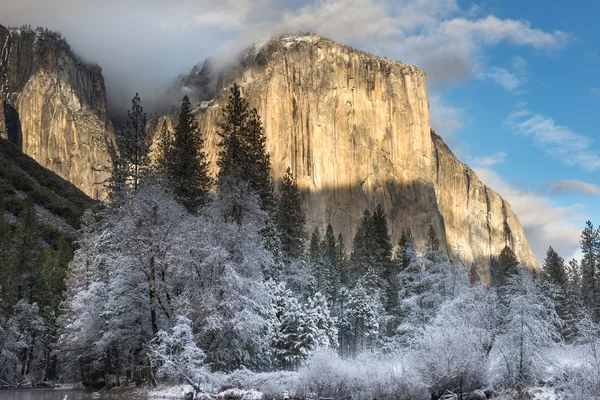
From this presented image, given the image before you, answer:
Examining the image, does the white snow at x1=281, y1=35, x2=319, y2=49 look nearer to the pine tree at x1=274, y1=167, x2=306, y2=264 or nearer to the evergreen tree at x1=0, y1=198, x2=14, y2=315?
the pine tree at x1=274, y1=167, x2=306, y2=264

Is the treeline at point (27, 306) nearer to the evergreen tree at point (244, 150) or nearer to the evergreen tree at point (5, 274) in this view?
the evergreen tree at point (5, 274)

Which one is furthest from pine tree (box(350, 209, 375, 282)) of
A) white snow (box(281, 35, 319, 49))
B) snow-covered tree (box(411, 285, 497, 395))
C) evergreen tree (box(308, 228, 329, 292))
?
white snow (box(281, 35, 319, 49))

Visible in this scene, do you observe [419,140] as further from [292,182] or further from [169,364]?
[169,364]

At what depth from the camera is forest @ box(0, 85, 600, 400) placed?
19891 mm

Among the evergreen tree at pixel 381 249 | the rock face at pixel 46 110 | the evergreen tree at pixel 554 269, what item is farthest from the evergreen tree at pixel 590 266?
the rock face at pixel 46 110

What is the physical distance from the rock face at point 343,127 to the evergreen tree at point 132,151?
106 m

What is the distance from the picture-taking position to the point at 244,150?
38.6 metres

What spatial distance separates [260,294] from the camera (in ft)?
90.4

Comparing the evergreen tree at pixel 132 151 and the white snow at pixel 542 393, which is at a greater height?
the evergreen tree at pixel 132 151

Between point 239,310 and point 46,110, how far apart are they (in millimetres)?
148684

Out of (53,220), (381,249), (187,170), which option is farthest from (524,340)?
(53,220)

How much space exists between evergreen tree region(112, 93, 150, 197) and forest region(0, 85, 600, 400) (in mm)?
92

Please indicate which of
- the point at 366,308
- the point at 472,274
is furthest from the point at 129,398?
the point at 472,274

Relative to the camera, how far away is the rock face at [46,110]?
15412 centimetres
